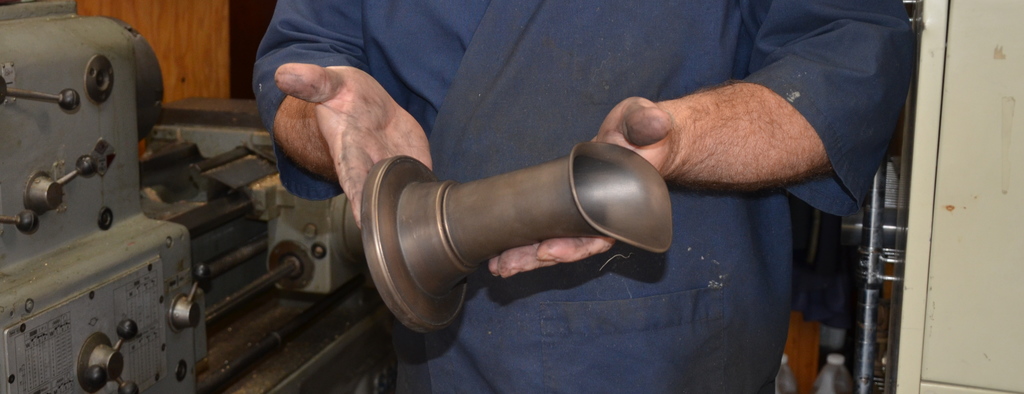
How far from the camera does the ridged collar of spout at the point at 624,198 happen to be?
74 centimetres

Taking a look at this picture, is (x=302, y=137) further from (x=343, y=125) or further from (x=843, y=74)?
(x=843, y=74)

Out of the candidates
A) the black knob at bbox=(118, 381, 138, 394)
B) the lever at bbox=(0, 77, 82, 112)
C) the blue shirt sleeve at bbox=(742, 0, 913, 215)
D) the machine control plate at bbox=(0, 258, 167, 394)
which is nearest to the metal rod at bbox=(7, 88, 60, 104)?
the lever at bbox=(0, 77, 82, 112)

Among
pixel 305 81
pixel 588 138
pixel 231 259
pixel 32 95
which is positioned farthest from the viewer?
pixel 231 259

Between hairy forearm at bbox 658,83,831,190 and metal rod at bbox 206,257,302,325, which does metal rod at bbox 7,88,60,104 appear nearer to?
metal rod at bbox 206,257,302,325

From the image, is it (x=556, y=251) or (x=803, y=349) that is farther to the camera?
(x=803, y=349)

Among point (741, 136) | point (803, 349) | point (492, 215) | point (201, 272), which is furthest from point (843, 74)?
point (803, 349)

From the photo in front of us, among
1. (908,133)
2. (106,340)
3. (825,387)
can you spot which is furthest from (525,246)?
(825,387)

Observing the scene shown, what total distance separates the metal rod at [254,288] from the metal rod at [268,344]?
0.09 metres

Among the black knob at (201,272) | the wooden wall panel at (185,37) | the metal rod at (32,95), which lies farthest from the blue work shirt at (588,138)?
the wooden wall panel at (185,37)

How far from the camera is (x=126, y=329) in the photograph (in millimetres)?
1283

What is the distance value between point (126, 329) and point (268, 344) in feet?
1.48

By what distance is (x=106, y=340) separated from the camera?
126 centimetres

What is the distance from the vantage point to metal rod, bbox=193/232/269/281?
1530mm

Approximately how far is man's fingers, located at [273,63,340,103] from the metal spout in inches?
4.2
